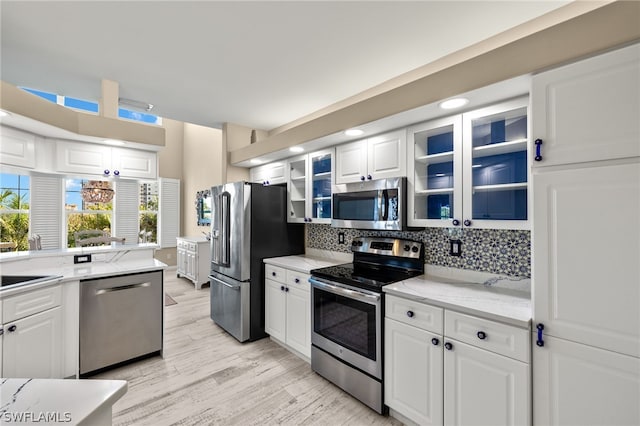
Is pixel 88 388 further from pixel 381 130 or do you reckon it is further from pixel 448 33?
pixel 448 33

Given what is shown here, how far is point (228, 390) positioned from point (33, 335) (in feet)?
4.89

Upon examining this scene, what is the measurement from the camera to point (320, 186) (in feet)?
10.6

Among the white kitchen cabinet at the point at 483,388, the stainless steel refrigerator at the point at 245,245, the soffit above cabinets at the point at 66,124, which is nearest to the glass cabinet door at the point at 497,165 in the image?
the white kitchen cabinet at the point at 483,388

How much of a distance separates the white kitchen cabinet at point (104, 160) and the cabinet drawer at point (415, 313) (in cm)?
302

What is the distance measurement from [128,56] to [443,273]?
10.3 ft

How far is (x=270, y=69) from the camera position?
8.34 ft

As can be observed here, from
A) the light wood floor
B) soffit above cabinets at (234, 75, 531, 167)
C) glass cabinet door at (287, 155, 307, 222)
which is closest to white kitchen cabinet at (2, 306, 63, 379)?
the light wood floor

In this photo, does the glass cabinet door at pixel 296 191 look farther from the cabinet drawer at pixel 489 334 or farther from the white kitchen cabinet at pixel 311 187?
the cabinet drawer at pixel 489 334

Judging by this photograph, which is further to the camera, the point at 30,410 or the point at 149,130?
the point at 149,130

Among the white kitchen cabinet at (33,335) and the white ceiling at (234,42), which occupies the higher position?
the white ceiling at (234,42)

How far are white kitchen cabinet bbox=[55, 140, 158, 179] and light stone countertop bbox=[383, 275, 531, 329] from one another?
2983 millimetres

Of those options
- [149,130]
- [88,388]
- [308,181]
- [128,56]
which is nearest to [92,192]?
[149,130]

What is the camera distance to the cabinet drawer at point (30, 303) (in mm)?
1913

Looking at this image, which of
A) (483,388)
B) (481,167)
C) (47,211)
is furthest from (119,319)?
(47,211)
